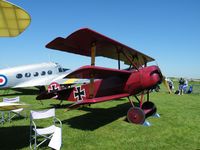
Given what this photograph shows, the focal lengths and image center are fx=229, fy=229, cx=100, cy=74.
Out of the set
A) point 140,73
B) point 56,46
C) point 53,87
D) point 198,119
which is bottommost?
point 198,119

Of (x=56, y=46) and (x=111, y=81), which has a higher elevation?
(x=56, y=46)

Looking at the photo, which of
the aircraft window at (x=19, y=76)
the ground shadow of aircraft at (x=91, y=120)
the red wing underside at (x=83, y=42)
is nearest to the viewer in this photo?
the red wing underside at (x=83, y=42)

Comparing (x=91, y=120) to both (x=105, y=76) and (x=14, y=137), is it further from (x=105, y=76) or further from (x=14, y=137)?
(x=14, y=137)

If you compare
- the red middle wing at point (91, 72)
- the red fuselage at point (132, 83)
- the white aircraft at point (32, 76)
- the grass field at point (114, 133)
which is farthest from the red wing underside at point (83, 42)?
the white aircraft at point (32, 76)

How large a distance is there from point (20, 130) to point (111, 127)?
334 cm

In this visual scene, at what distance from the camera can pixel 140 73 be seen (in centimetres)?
953

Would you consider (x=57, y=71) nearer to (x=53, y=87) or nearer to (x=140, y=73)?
(x=53, y=87)

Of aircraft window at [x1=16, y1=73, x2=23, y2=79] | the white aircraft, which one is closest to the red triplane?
the white aircraft

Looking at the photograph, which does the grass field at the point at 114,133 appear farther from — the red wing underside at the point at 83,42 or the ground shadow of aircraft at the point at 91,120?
the red wing underside at the point at 83,42

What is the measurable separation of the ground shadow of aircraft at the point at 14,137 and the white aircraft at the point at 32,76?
12.1 metres

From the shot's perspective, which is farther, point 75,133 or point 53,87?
point 53,87

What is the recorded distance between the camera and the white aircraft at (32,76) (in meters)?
20.3

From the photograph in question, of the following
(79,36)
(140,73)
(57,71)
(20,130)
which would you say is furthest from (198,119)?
(57,71)

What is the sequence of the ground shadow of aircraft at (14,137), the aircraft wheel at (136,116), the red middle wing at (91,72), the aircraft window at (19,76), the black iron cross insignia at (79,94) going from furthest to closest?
the aircraft window at (19,76), the black iron cross insignia at (79,94), the aircraft wheel at (136,116), the red middle wing at (91,72), the ground shadow of aircraft at (14,137)
